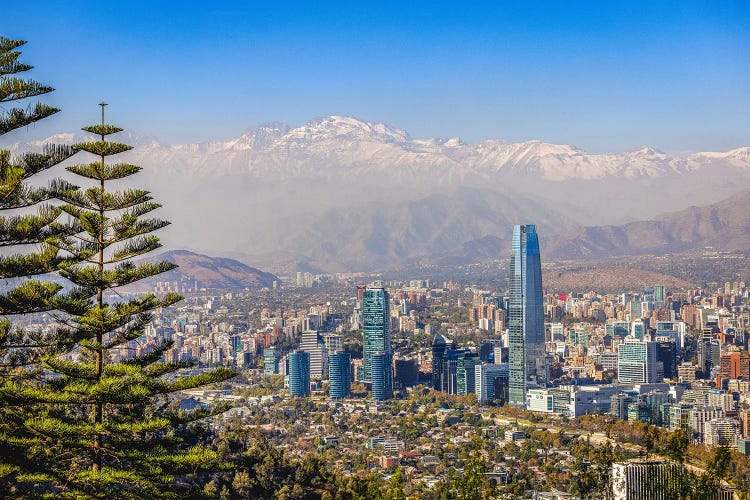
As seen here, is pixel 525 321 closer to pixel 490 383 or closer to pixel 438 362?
pixel 438 362

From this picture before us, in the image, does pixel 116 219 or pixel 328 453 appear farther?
pixel 328 453

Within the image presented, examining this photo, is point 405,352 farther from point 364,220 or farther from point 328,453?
point 364,220

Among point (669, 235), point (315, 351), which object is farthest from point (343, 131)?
point (315, 351)

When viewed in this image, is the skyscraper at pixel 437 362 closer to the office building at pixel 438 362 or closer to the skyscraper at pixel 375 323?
the office building at pixel 438 362

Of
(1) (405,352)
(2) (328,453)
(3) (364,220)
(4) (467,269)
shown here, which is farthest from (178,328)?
(3) (364,220)

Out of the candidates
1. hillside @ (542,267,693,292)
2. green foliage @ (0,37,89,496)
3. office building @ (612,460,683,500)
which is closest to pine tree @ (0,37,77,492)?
green foliage @ (0,37,89,496)

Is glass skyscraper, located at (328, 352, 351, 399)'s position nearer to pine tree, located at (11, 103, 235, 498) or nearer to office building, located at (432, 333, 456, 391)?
office building, located at (432, 333, 456, 391)

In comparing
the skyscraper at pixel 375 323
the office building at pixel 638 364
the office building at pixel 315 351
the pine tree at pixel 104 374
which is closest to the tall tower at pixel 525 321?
the office building at pixel 638 364
